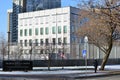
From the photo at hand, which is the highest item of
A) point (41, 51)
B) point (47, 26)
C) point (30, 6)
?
point (30, 6)

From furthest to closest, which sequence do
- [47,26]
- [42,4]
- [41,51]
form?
[42,4] < [47,26] < [41,51]

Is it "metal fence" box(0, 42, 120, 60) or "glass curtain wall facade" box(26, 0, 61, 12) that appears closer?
"metal fence" box(0, 42, 120, 60)

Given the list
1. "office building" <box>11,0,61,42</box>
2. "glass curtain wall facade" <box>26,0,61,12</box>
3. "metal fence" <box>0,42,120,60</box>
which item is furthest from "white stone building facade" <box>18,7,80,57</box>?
"metal fence" <box>0,42,120,60</box>

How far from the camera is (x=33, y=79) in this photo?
29047 millimetres

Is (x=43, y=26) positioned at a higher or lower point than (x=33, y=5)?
lower

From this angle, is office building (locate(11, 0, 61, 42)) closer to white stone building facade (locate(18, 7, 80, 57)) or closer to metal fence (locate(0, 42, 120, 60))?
white stone building facade (locate(18, 7, 80, 57))

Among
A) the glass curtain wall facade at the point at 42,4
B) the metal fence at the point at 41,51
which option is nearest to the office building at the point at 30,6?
the glass curtain wall facade at the point at 42,4

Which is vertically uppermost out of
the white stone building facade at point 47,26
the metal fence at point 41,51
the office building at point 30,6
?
the office building at point 30,6

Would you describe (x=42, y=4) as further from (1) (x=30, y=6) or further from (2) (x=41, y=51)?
(2) (x=41, y=51)

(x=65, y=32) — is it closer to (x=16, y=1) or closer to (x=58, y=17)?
(x=58, y=17)

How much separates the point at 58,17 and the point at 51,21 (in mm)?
2786

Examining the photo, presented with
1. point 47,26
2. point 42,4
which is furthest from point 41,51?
point 42,4

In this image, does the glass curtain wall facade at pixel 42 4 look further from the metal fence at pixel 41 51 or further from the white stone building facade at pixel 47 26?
the metal fence at pixel 41 51

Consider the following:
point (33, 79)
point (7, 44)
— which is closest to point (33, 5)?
point (7, 44)
